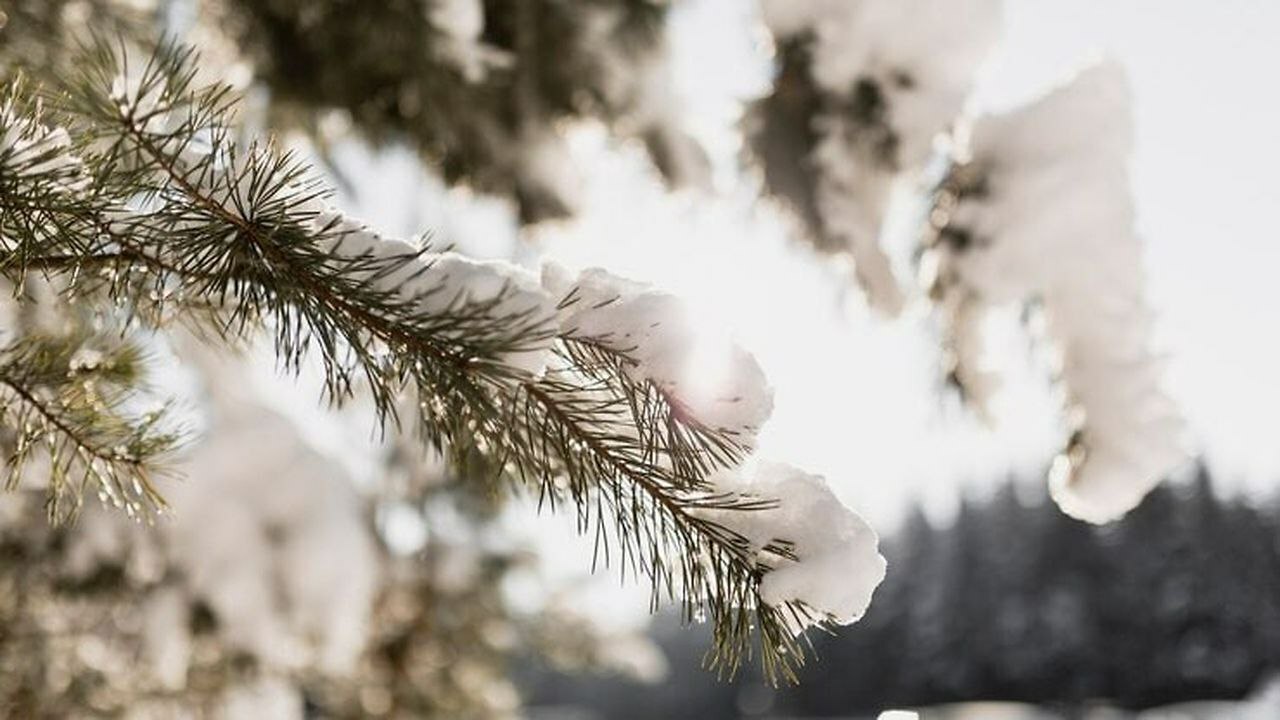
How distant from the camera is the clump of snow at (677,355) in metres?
0.97

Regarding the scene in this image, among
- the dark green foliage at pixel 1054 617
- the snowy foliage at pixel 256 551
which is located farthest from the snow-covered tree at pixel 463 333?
the dark green foliage at pixel 1054 617

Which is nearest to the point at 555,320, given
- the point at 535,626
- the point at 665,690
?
the point at 535,626

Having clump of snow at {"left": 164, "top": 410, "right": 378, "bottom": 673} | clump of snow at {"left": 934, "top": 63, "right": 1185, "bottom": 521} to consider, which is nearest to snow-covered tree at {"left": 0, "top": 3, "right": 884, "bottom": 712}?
clump of snow at {"left": 934, "top": 63, "right": 1185, "bottom": 521}

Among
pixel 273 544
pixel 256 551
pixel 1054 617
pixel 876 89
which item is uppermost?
pixel 1054 617

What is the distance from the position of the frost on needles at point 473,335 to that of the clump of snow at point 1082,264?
2.66 feet

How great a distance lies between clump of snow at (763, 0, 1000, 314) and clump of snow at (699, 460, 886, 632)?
1075 mm

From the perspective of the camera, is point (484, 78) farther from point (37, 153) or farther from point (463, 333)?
point (463, 333)

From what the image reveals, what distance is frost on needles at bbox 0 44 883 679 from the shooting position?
971 millimetres

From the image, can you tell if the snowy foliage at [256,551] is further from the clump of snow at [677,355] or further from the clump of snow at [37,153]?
the clump of snow at [677,355]

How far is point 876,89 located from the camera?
201 cm

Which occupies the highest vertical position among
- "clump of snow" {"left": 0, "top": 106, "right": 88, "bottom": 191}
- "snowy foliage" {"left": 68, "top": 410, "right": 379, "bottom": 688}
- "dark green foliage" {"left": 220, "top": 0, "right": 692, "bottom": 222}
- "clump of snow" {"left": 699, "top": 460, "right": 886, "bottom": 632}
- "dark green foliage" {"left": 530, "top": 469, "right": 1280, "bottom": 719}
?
"dark green foliage" {"left": 530, "top": 469, "right": 1280, "bottom": 719}

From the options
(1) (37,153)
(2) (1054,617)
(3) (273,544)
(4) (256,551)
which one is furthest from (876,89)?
(2) (1054,617)

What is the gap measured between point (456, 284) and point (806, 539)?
41 cm

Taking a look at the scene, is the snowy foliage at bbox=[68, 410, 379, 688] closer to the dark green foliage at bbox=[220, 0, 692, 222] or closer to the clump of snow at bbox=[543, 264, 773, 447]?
the dark green foliage at bbox=[220, 0, 692, 222]
